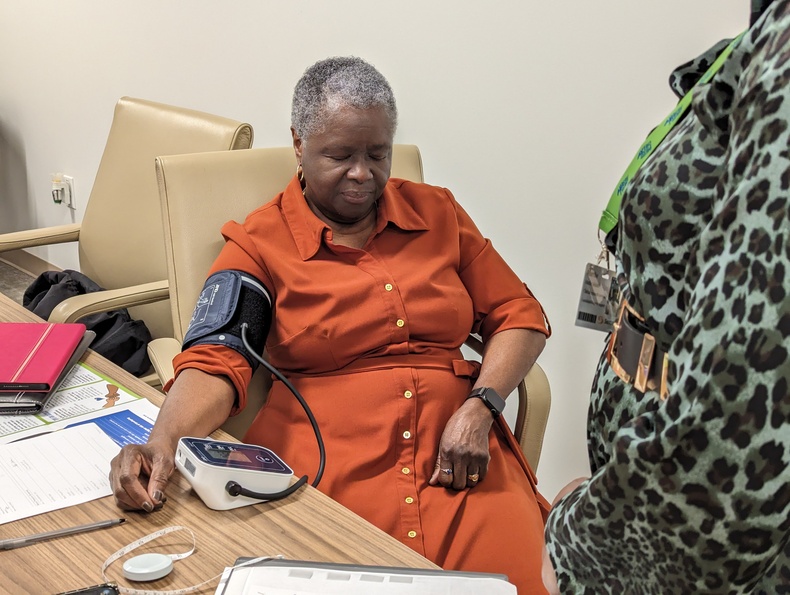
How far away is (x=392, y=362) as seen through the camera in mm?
1469

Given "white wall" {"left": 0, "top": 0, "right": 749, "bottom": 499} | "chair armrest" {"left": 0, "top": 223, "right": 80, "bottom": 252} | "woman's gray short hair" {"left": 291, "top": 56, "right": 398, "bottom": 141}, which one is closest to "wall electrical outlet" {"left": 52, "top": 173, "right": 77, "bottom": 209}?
"white wall" {"left": 0, "top": 0, "right": 749, "bottom": 499}

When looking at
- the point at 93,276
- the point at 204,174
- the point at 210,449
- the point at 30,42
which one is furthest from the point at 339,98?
the point at 30,42

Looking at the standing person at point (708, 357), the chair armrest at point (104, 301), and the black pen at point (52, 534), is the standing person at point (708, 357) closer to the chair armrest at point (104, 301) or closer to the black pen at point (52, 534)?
the black pen at point (52, 534)

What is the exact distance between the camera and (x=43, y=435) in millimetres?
1186

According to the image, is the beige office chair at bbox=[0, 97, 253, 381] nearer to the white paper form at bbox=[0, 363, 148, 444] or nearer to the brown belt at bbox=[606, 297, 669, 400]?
the white paper form at bbox=[0, 363, 148, 444]

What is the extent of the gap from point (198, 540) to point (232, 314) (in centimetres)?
50

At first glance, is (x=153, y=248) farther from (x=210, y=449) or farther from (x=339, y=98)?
(x=210, y=449)

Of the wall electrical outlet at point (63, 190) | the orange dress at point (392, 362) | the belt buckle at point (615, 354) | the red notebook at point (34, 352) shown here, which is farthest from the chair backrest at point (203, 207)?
the wall electrical outlet at point (63, 190)

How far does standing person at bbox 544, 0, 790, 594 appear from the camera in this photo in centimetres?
54

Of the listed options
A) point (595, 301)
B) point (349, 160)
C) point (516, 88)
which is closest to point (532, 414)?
point (595, 301)

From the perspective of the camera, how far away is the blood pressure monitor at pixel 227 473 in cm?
100

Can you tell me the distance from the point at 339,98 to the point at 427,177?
82 cm

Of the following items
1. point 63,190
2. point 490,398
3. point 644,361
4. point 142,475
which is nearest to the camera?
point 644,361

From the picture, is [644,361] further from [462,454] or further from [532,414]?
[532,414]
